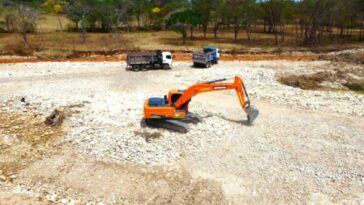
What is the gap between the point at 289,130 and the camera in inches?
625

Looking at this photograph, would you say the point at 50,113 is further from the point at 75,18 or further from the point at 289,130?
the point at 75,18

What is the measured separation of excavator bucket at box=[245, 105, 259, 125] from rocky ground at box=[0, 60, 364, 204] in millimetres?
537

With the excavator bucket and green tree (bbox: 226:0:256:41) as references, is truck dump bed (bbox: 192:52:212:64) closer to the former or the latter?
the excavator bucket

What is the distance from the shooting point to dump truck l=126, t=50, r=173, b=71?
28188mm

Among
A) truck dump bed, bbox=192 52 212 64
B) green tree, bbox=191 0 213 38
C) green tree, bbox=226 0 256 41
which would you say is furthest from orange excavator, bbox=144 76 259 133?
green tree, bbox=191 0 213 38

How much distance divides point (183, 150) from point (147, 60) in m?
15.8

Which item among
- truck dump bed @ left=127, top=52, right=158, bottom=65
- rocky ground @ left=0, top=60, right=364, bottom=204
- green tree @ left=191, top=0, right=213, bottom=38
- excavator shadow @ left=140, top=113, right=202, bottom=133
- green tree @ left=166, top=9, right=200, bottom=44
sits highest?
green tree @ left=191, top=0, right=213, bottom=38

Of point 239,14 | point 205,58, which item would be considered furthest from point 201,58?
point 239,14

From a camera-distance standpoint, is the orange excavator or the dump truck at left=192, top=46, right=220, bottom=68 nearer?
the orange excavator

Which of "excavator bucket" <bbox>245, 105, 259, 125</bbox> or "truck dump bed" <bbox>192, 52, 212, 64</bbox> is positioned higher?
"truck dump bed" <bbox>192, 52, 212, 64</bbox>

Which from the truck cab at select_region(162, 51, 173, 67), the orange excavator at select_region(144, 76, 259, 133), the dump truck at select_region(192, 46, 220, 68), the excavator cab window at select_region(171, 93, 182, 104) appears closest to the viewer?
the orange excavator at select_region(144, 76, 259, 133)

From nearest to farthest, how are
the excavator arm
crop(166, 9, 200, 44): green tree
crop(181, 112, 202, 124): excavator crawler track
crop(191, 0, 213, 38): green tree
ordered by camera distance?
the excavator arm, crop(181, 112, 202, 124): excavator crawler track, crop(166, 9, 200, 44): green tree, crop(191, 0, 213, 38): green tree

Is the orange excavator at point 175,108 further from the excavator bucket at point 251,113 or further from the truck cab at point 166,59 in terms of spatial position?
the truck cab at point 166,59

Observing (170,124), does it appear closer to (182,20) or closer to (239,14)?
(182,20)
